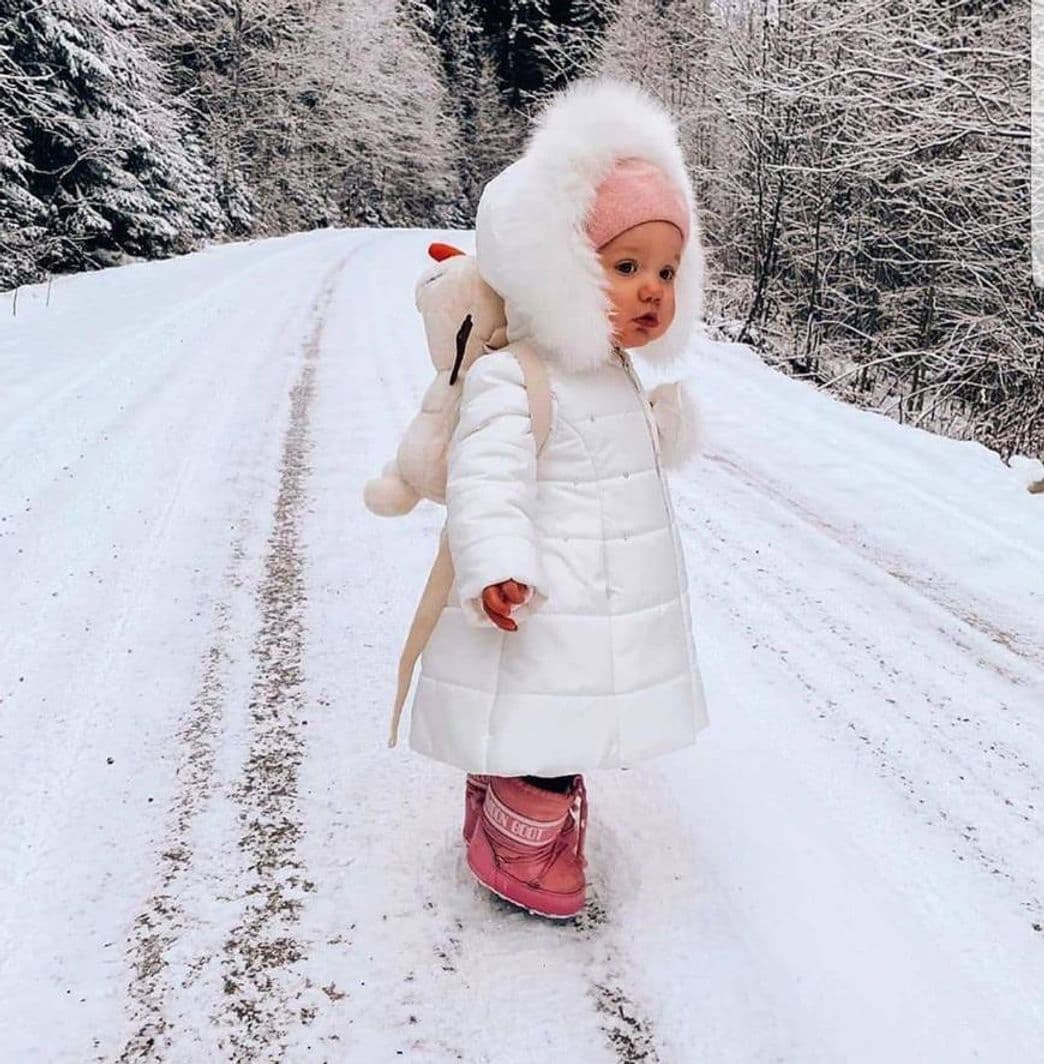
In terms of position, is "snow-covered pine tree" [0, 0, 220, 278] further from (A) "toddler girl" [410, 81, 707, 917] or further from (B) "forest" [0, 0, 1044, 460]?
(A) "toddler girl" [410, 81, 707, 917]

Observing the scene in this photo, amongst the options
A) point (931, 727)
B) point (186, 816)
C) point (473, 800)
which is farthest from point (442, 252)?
point (931, 727)

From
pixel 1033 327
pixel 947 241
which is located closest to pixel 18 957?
pixel 1033 327

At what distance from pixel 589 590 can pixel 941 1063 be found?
979 mm

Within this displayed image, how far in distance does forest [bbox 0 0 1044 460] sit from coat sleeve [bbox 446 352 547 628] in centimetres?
527

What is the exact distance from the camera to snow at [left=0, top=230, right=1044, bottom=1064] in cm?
175

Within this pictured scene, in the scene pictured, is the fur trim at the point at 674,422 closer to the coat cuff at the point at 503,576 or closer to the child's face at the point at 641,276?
the child's face at the point at 641,276

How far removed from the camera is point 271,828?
223cm

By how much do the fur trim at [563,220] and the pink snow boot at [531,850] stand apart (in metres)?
0.83

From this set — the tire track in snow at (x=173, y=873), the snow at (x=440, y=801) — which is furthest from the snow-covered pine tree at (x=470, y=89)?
the tire track in snow at (x=173, y=873)

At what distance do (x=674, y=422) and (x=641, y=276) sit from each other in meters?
0.42

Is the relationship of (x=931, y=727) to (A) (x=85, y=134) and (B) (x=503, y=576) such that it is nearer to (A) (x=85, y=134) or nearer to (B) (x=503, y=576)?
(B) (x=503, y=576)

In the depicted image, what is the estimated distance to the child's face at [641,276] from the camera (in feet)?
6.04

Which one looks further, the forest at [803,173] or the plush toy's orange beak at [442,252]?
the forest at [803,173]

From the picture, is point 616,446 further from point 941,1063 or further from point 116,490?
point 116,490
